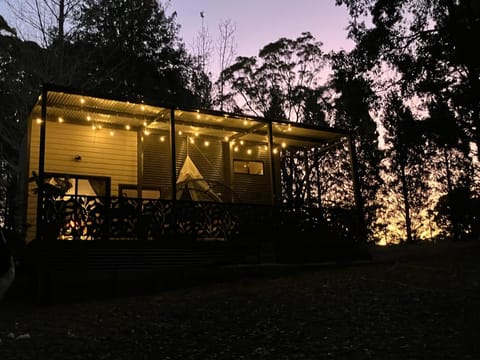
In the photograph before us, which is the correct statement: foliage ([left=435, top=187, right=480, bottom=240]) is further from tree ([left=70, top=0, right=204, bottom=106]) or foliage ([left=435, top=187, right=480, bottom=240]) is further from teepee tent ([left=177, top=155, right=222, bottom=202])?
teepee tent ([left=177, top=155, right=222, bottom=202])

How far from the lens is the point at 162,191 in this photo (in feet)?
45.9

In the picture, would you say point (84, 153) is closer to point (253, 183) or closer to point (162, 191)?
point (162, 191)

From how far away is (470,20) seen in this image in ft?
44.9

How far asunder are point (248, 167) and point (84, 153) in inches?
213

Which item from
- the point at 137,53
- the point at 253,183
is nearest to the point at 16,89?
the point at 137,53

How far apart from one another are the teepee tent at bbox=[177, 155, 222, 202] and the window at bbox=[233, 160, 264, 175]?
2.25 metres

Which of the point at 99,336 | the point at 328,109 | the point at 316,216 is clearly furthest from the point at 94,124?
the point at 328,109

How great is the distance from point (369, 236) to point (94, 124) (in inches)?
913

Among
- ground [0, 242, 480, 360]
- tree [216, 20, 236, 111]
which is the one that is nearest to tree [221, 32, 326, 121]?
tree [216, 20, 236, 111]

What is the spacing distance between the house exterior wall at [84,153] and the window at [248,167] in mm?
3450

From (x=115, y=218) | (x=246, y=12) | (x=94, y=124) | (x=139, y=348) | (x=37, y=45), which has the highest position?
→ (x=246, y=12)

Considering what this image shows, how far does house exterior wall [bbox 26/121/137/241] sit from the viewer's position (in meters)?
12.5

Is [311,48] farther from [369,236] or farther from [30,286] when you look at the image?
[30,286]

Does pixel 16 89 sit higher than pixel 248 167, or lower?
higher
